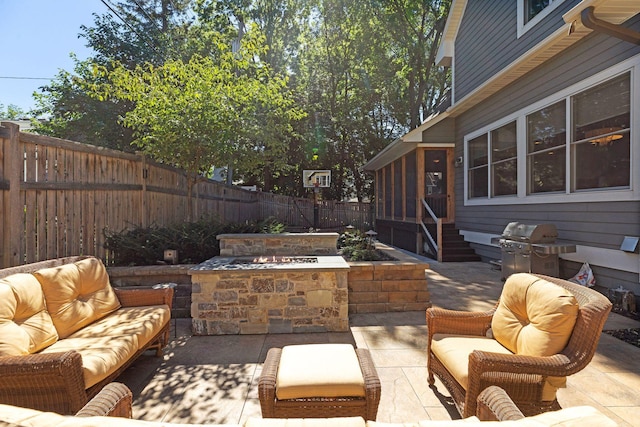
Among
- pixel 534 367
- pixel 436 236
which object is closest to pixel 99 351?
pixel 534 367

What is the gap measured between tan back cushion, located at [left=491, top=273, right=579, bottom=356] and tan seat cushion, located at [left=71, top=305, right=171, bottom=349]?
2668 mm

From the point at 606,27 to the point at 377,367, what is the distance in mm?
4705

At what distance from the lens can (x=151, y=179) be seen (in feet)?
19.0

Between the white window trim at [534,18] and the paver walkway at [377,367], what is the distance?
4.78 metres

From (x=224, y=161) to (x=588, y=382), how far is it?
5267mm

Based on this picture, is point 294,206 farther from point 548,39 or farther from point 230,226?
point 548,39

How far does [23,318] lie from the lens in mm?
2359

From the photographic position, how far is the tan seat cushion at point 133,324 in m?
2.69

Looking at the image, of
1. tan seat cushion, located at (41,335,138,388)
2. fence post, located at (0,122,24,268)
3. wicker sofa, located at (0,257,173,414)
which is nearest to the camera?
wicker sofa, located at (0,257,173,414)

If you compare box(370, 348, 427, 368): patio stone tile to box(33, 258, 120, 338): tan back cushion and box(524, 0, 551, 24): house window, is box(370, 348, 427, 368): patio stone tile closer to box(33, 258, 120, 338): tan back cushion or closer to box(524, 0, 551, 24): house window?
box(33, 258, 120, 338): tan back cushion

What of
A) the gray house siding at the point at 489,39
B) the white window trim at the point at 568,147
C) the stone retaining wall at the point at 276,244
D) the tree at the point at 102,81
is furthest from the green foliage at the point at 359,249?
the tree at the point at 102,81

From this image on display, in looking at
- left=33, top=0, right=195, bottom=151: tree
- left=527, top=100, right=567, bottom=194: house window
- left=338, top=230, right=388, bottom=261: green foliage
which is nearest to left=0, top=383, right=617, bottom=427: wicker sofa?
left=338, top=230, right=388, bottom=261: green foliage

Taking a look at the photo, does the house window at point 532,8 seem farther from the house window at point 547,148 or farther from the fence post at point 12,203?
the fence post at point 12,203

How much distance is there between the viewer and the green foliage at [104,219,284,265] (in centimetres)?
455
